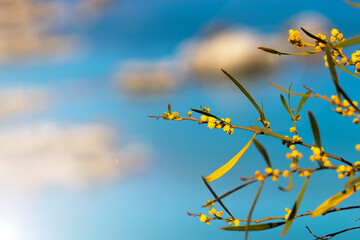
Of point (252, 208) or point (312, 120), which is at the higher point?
point (312, 120)

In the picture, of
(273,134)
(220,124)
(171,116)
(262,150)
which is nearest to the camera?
(262,150)

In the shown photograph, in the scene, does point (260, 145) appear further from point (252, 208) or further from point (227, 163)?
point (227, 163)

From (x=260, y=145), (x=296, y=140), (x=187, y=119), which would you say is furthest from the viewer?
(x=187, y=119)

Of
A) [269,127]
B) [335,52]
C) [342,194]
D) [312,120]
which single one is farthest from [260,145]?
[335,52]

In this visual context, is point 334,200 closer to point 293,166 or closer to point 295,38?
point 293,166

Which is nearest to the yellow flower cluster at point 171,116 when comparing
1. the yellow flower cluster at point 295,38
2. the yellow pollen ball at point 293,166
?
the yellow flower cluster at point 295,38

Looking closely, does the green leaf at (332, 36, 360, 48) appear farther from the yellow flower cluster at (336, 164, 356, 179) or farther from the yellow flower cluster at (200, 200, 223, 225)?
the yellow flower cluster at (200, 200, 223, 225)

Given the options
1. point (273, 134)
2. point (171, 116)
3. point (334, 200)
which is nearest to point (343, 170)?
point (334, 200)

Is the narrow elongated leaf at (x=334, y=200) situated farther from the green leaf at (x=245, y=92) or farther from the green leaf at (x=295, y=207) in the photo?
the green leaf at (x=245, y=92)
